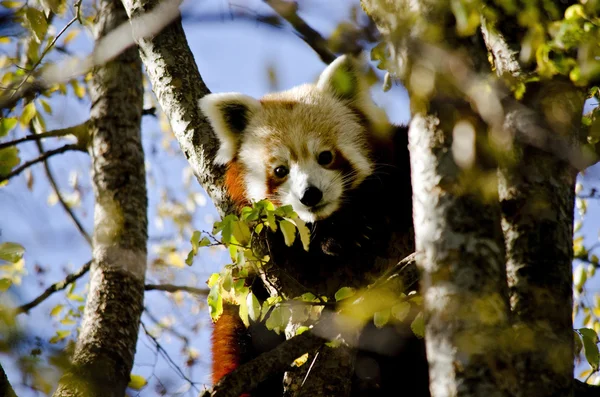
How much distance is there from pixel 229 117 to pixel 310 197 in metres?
0.82

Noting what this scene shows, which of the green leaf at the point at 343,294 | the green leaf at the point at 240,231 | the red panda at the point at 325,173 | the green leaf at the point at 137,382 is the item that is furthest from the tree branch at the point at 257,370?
the green leaf at the point at 137,382

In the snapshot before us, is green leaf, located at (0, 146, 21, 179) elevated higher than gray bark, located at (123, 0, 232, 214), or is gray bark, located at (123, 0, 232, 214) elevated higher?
gray bark, located at (123, 0, 232, 214)

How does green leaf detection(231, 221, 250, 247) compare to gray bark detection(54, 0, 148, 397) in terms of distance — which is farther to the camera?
gray bark detection(54, 0, 148, 397)

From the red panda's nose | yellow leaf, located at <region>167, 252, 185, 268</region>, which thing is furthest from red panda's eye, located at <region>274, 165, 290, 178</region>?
yellow leaf, located at <region>167, 252, 185, 268</region>

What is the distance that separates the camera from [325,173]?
3.73m

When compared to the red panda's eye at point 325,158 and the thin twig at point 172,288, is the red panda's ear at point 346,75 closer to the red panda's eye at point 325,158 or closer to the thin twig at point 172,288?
the red panda's eye at point 325,158

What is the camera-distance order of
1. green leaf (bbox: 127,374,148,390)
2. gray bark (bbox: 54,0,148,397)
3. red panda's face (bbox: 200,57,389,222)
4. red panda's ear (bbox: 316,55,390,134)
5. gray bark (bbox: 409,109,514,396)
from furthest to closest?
red panda's ear (bbox: 316,55,390,134) → red panda's face (bbox: 200,57,389,222) → green leaf (bbox: 127,374,148,390) → gray bark (bbox: 54,0,148,397) → gray bark (bbox: 409,109,514,396)

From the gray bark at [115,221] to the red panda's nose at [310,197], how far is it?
0.88 meters

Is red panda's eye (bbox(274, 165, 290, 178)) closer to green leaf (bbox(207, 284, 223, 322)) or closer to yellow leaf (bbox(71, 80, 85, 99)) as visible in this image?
green leaf (bbox(207, 284, 223, 322))

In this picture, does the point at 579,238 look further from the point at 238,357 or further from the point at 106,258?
the point at 106,258

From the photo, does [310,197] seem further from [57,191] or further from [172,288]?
[57,191]

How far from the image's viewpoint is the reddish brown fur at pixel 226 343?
12.6 feet

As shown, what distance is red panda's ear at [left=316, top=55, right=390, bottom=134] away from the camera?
3.74m

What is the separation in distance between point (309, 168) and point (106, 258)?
122 centimetres
